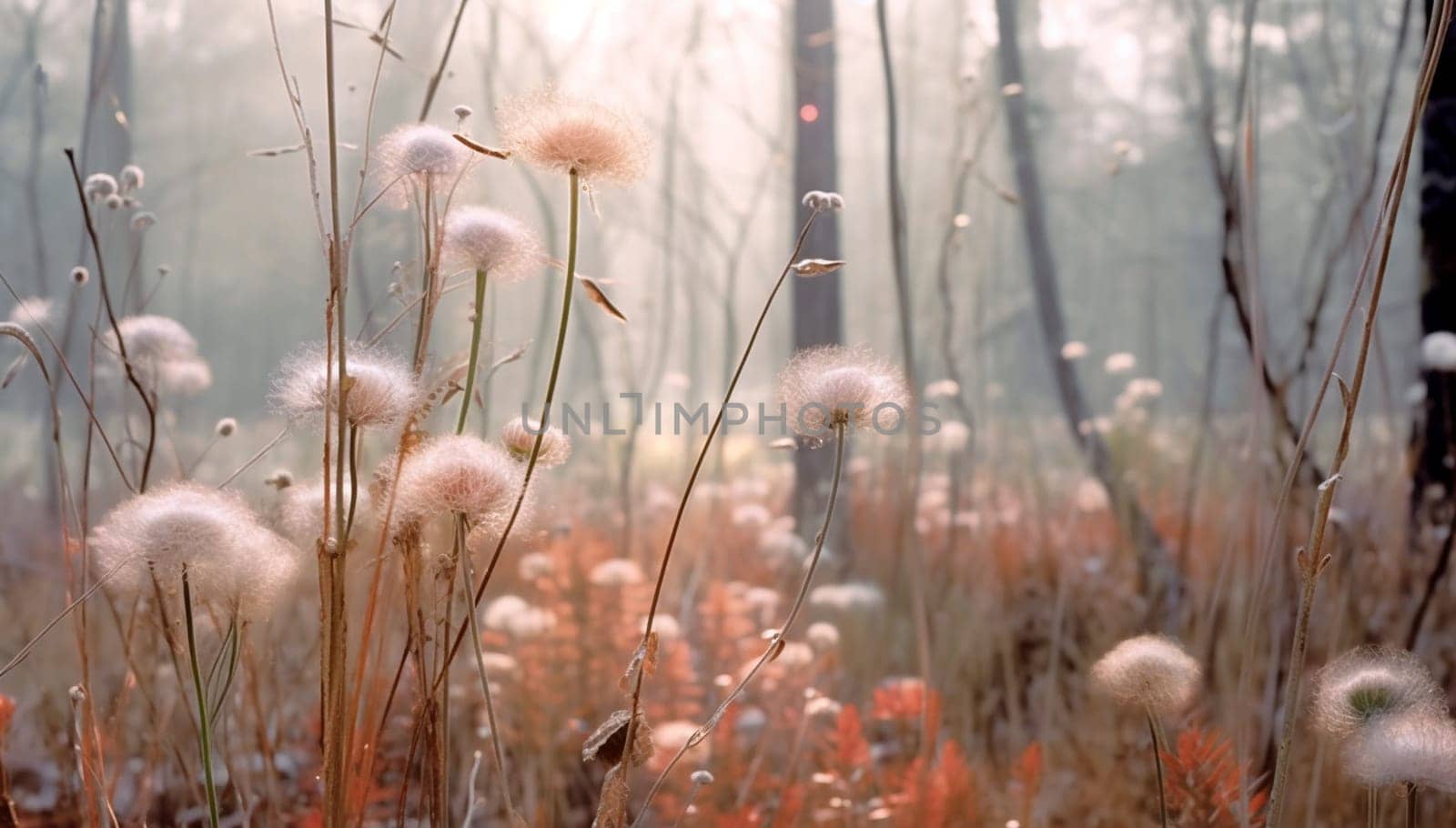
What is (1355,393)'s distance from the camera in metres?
0.76

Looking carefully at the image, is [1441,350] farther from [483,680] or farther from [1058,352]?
[483,680]

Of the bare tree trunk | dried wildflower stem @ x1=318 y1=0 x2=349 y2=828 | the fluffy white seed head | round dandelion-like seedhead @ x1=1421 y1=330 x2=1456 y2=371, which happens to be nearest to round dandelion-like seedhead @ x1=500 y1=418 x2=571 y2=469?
dried wildflower stem @ x1=318 y1=0 x2=349 y2=828

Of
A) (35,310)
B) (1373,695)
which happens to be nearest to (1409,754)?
(1373,695)

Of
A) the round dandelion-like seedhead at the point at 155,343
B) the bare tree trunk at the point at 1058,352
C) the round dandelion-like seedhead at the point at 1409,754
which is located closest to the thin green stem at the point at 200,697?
the round dandelion-like seedhead at the point at 155,343

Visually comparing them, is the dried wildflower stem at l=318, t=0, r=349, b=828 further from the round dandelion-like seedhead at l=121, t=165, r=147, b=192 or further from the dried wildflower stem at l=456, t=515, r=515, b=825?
the round dandelion-like seedhead at l=121, t=165, r=147, b=192

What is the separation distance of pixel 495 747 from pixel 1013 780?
1552mm

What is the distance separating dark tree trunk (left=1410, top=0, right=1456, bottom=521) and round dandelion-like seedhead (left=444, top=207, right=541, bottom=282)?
2.08 meters

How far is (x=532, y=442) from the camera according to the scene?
90 centimetres

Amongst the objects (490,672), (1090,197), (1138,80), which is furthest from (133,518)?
(1090,197)

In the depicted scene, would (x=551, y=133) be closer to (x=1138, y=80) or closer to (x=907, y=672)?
(x=907, y=672)

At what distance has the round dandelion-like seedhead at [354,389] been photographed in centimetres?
76

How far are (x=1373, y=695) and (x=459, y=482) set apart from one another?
750mm

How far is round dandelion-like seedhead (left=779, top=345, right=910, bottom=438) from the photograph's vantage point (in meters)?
0.83

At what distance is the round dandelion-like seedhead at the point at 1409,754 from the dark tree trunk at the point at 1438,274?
181 cm
